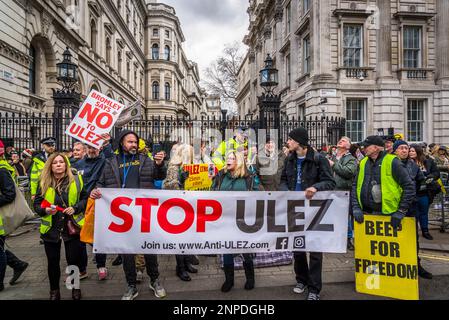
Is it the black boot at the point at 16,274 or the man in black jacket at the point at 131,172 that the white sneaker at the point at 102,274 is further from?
the black boot at the point at 16,274

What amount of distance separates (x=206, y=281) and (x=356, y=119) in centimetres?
1861

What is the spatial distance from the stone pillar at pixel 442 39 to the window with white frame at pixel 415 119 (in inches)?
82.5

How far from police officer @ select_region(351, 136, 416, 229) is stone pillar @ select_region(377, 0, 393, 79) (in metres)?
18.3

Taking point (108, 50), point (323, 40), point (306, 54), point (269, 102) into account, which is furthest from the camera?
point (108, 50)

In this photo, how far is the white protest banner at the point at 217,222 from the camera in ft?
13.5

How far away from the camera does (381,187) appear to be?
425 centimetres

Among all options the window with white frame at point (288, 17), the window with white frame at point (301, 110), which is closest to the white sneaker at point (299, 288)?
the window with white frame at point (301, 110)

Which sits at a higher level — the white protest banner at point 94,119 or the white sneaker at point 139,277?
the white protest banner at point 94,119

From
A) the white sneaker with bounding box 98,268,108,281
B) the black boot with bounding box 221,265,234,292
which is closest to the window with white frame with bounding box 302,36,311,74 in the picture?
the black boot with bounding box 221,265,234,292

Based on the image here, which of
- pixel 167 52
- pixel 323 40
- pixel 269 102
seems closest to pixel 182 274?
pixel 269 102

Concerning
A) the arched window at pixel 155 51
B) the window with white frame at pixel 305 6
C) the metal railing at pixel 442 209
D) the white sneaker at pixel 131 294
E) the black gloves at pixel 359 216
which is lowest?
the white sneaker at pixel 131 294

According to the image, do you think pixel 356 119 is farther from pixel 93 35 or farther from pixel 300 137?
pixel 93 35

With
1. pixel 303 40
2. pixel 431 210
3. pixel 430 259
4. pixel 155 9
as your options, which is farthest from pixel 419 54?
pixel 155 9

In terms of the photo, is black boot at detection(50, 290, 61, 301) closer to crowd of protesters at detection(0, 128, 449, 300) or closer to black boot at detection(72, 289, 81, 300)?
crowd of protesters at detection(0, 128, 449, 300)
